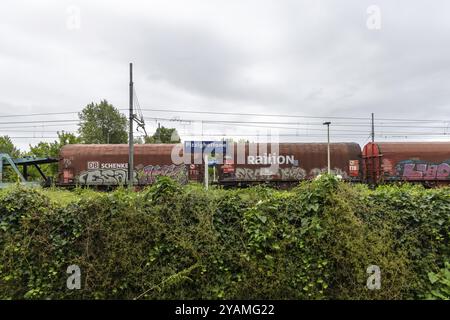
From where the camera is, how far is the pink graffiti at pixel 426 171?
1808cm

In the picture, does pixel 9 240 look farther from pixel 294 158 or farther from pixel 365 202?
pixel 294 158

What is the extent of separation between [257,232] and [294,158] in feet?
55.3

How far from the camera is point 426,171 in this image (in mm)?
18172

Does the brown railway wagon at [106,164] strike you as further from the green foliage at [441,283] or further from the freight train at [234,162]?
the green foliage at [441,283]

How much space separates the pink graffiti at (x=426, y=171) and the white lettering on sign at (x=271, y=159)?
6.73 metres

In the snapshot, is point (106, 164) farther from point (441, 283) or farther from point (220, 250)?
point (441, 283)

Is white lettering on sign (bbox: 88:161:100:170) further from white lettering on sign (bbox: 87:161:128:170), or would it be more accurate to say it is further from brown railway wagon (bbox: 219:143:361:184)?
brown railway wagon (bbox: 219:143:361:184)

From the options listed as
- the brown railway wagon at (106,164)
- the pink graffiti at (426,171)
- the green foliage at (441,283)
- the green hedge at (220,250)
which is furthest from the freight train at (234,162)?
the green foliage at (441,283)

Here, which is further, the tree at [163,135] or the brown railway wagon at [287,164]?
the tree at [163,135]

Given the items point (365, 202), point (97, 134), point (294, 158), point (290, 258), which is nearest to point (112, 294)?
point (290, 258)

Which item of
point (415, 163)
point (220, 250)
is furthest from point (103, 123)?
point (220, 250)

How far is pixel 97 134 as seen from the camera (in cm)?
6078
